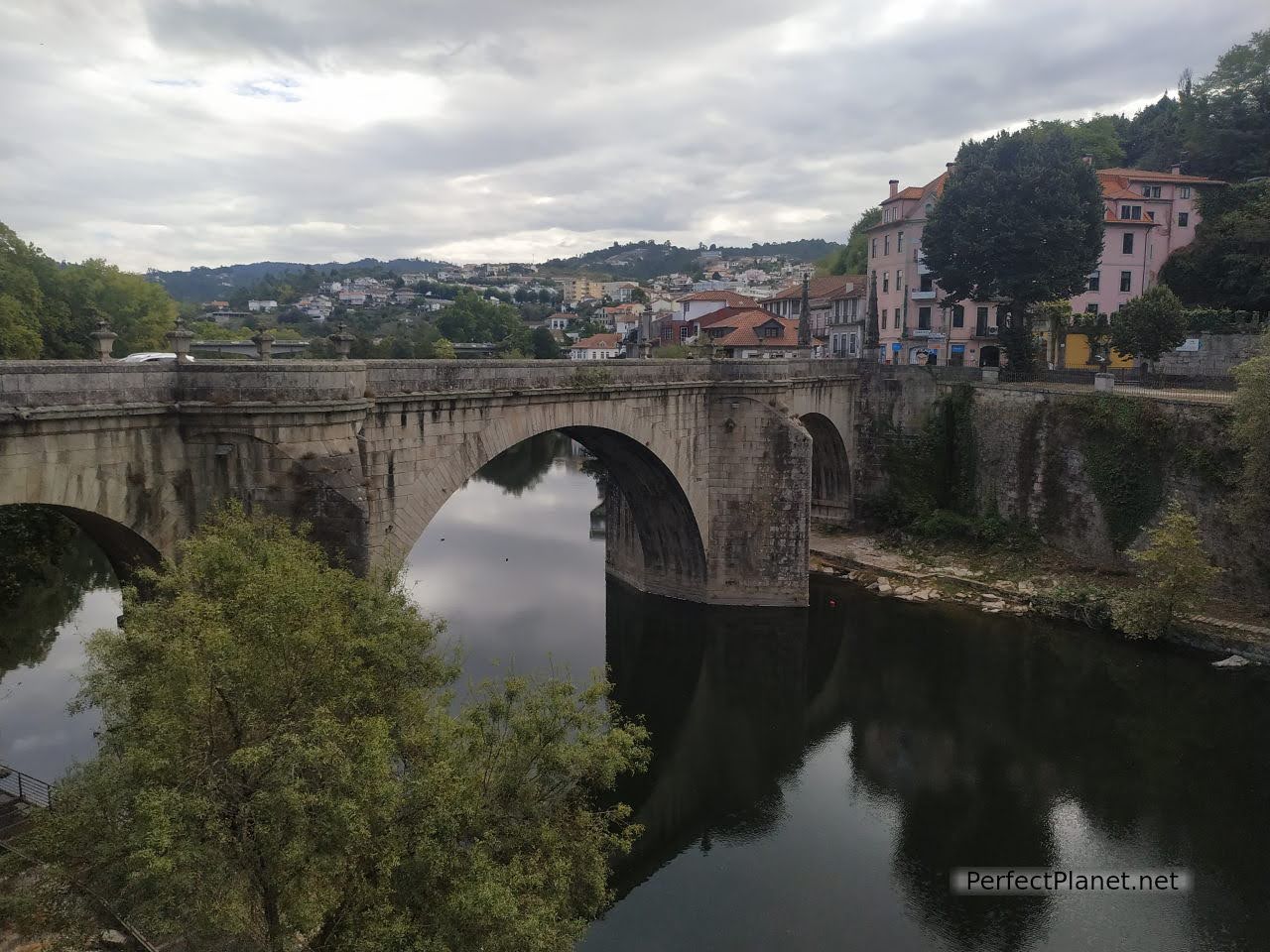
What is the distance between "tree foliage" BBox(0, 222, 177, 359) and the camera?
39.3 metres

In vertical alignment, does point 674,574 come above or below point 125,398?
→ below

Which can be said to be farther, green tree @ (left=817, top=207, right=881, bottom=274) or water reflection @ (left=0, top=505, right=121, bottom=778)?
green tree @ (left=817, top=207, right=881, bottom=274)

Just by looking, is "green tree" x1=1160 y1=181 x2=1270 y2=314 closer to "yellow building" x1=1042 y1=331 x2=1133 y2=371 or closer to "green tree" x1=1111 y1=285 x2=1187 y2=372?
"yellow building" x1=1042 y1=331 x2=1133 y2=371

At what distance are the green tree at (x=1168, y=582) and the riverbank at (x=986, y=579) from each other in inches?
35.7

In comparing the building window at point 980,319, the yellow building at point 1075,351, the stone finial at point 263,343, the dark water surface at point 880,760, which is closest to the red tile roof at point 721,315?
the building window at point 980,319

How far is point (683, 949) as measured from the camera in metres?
15.7

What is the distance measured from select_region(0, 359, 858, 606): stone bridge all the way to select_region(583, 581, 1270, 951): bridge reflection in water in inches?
142

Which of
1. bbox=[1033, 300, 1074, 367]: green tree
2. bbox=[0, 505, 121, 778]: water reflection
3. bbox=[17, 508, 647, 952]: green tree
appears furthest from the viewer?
bbox=[1033, 300, 1074, 367]: green tree

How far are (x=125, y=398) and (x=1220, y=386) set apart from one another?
4125cm

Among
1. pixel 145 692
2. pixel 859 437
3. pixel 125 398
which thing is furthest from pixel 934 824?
pixel 859 437

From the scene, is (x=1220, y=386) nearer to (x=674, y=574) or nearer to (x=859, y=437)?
(x=859, y=437)

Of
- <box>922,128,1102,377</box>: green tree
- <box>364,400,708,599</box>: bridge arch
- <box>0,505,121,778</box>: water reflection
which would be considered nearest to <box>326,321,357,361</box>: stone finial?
<box>364,400,708,599</box>: bridge arch

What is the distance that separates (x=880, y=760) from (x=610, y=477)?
14.6 meters

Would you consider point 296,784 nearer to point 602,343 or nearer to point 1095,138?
point 1095,138
